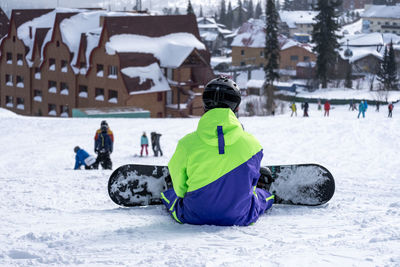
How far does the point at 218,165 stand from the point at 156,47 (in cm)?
3683

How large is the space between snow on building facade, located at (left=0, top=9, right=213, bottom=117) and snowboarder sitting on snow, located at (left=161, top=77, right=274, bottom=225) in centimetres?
3380

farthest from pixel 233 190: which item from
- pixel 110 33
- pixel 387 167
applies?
pixel 110 33

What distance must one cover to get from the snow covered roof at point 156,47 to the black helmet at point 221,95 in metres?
34.7

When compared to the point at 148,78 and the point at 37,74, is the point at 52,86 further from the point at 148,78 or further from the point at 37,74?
the point at 148,78

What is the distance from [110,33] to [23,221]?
3535 centimetres

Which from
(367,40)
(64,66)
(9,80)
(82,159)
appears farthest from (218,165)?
(367,40)

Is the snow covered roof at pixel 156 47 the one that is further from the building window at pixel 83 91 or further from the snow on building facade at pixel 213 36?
the snow on building facade at pixel 213 36

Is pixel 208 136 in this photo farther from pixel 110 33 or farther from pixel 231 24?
pixel 231 24

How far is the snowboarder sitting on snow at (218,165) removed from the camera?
14.6 feet

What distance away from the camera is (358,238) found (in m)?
4.41

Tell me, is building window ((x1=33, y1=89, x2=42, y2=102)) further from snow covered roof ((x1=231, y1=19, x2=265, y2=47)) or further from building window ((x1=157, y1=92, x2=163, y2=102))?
snow covered roof ((x1=231, y1=19, x2=265, y2=47))

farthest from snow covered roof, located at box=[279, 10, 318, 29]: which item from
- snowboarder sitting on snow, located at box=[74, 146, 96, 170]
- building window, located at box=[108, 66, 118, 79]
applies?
snowboarder sitting on snow, located at box=[74, 146, 96, 170]

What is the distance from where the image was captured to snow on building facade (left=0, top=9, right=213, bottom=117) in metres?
39.2

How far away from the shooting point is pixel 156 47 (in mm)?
40531
